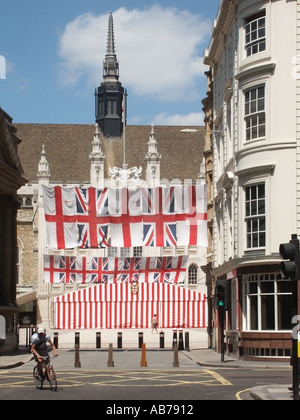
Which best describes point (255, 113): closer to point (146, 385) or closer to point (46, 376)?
point (146, 385)

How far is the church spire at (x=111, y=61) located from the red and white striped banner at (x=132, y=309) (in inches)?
2398

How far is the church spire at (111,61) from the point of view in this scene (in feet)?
371

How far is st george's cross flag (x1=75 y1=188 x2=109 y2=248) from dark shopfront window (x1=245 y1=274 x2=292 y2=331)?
10334mm

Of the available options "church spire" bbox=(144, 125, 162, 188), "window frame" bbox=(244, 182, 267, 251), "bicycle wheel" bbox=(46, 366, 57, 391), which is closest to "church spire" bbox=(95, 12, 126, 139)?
"church spire" bbox=(144, 125, 162, 188)

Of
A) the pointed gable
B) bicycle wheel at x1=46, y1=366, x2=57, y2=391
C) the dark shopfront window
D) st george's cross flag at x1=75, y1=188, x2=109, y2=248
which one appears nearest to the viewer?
bicycle wheel at x1=46, y1=366, x2=57, y2=391

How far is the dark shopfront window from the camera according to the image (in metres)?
32.3

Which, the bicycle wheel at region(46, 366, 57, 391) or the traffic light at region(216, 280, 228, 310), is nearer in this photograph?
the bicycle wheel at region(46, 366, 57, 391)

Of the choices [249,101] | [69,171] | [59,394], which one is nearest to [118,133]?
[69,171]

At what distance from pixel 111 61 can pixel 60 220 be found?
7491cm

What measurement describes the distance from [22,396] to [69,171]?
261 ft

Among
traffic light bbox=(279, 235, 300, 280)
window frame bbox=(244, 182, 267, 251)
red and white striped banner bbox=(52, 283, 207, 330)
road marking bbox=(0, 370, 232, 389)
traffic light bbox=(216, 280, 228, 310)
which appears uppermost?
window frame bbox=(244, 182, 267, 251)

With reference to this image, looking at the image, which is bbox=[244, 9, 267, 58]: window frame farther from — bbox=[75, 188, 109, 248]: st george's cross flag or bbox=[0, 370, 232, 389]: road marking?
bbox=[0, 370, 232, 389]: road marking

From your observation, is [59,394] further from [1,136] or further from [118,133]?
[118,133]

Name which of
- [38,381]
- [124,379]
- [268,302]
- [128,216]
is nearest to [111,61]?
[128,216]
